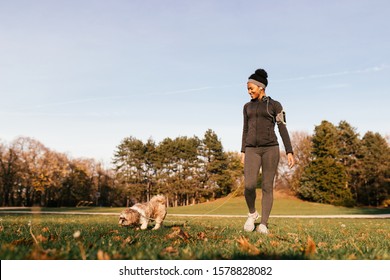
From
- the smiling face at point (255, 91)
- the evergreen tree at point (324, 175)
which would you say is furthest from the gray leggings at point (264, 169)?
the evergreen tree at point (324, 175)

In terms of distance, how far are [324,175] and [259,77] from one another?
48443 millimetres

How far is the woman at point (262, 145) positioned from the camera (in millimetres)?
5398

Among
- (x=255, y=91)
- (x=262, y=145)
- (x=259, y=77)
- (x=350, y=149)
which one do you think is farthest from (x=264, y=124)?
(x=350, y=149)

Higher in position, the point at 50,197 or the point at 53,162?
the point at 53,162

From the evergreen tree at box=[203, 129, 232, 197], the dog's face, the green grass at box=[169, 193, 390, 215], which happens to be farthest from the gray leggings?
the evergreen tree at box=[203, 129, 232, 197]

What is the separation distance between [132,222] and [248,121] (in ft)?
8.26

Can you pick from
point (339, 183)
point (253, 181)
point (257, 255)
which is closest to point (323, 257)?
point (257, 255)

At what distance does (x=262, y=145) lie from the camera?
5.42m

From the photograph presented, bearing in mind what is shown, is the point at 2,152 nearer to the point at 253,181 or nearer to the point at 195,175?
the point at 195,175

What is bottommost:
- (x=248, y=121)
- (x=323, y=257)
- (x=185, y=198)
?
(x=185, y=198)

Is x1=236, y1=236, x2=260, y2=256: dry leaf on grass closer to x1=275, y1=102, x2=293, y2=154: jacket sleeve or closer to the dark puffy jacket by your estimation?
the dark puffy jacket

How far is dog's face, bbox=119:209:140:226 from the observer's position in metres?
5.40
